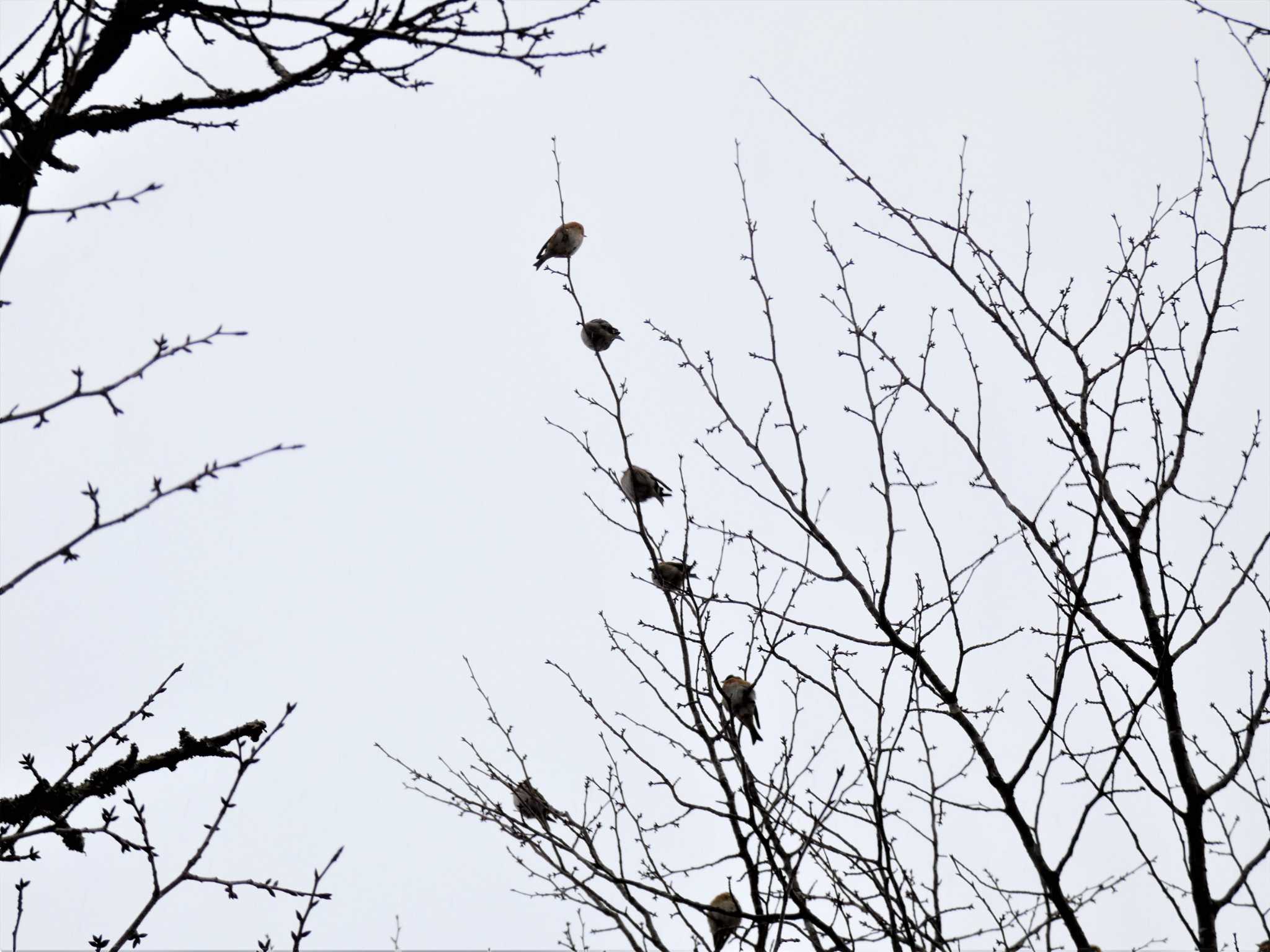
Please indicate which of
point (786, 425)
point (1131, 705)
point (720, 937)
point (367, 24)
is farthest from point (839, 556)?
point (367, 24)

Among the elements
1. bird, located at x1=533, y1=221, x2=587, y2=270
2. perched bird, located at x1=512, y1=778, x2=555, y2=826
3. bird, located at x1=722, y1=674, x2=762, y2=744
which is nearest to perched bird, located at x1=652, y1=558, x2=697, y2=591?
perched bird, located at x1=512, y1=778, x2=555, y2=826

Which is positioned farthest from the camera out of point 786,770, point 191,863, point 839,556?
point 786,770

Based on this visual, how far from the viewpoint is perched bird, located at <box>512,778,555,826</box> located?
4516 millimetres

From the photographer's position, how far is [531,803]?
466 centimetres

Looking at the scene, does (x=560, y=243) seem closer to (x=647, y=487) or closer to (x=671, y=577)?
(x=647, y=487)

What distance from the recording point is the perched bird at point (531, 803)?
4516 millimetres

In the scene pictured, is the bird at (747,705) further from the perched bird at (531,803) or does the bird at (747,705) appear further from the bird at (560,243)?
the bird at (560,243)

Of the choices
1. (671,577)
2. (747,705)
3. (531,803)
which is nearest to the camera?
(531,803)

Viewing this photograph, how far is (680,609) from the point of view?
16.4 ft

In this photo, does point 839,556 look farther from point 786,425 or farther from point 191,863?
point 191,863

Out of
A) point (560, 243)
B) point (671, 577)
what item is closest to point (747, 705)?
point (671, 577)

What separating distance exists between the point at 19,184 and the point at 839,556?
272 cm

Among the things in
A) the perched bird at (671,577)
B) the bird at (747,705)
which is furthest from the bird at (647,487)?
the perched bird at (671,577)

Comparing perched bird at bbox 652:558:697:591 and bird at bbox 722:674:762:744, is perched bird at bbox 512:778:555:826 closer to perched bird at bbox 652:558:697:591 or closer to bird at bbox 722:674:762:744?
perched bird at bbox 652:558:697:591
